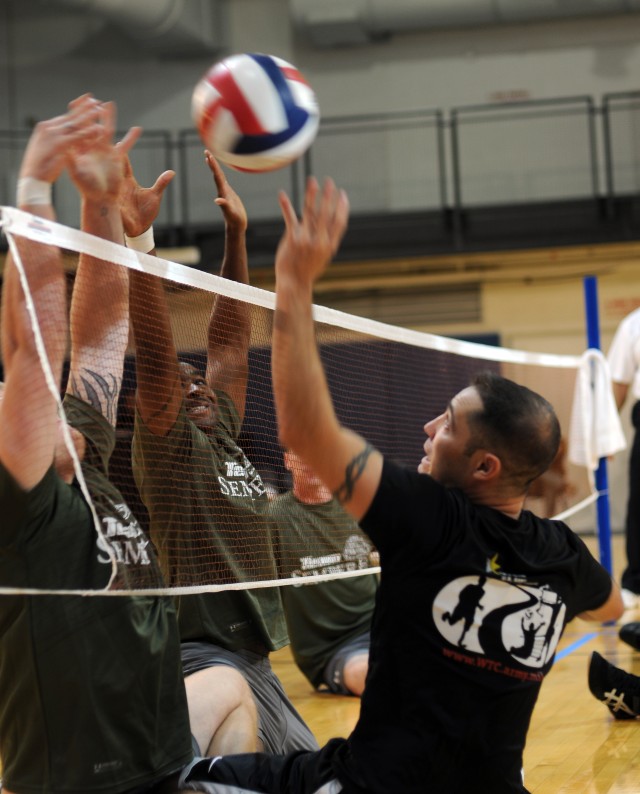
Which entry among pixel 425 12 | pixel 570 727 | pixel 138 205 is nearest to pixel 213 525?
pixel 138 205

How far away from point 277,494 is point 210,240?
10055mm

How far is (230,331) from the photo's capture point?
331 centimetres

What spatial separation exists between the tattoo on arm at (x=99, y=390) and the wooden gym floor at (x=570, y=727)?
2.07 metres

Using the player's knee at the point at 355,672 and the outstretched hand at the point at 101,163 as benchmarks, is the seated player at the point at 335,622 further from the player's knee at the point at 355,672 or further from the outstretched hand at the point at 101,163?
the outstretched hand at the point at 101,163

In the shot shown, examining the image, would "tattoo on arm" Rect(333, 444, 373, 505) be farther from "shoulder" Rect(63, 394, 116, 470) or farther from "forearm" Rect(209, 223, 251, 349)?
"forearm" Rect(209, 223, 251, 349)

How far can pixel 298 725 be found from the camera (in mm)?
3508

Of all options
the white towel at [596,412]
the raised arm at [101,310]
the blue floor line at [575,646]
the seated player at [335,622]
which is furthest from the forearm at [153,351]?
the white towel at [596,412]

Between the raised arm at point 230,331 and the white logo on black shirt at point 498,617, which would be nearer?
the white logo on black shirt at point 498,617

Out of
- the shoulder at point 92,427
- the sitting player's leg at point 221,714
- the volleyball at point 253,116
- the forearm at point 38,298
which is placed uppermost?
the volleyball at point 253,116

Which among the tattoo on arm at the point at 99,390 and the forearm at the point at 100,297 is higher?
the forearm at the point at 100,297

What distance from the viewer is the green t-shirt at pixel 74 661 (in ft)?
7.70

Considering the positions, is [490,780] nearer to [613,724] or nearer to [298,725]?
[298,725]

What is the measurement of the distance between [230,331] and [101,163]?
952mm

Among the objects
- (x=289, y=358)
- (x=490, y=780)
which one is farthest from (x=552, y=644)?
(x=289, y=358)
